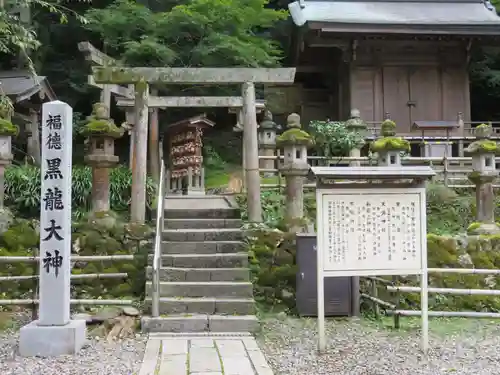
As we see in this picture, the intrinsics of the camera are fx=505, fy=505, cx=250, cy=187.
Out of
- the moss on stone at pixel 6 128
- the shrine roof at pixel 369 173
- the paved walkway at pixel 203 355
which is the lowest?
the paved walkway at pixel 203 355

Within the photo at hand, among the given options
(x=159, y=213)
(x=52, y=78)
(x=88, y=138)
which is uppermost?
(x=52, y=78)

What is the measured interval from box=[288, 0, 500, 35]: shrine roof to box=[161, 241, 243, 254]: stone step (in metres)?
9.08

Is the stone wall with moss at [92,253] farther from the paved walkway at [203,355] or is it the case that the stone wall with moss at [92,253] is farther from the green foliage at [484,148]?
the green foliage at [484,148]

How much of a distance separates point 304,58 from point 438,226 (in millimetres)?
10166

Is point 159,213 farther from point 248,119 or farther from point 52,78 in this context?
point 52,78

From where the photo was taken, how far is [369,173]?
215 inches

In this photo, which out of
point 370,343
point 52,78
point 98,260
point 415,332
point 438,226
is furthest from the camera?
point 52,78

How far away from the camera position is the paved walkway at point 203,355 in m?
4.81

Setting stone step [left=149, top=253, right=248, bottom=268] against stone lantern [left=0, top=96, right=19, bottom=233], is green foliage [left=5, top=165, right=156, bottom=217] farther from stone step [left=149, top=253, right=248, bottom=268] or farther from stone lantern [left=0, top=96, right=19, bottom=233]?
stone step [left=149, top=253, right=248, bottom=268]

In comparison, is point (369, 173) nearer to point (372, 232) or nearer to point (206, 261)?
point (372, 232)

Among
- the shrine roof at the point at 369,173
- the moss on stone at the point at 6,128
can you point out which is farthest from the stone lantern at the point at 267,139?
the shrine roof at the point at 369,173

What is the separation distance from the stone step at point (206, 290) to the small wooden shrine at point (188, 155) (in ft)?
14.9

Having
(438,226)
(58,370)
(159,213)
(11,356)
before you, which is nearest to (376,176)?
(159,213)

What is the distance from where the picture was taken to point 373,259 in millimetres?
5633
